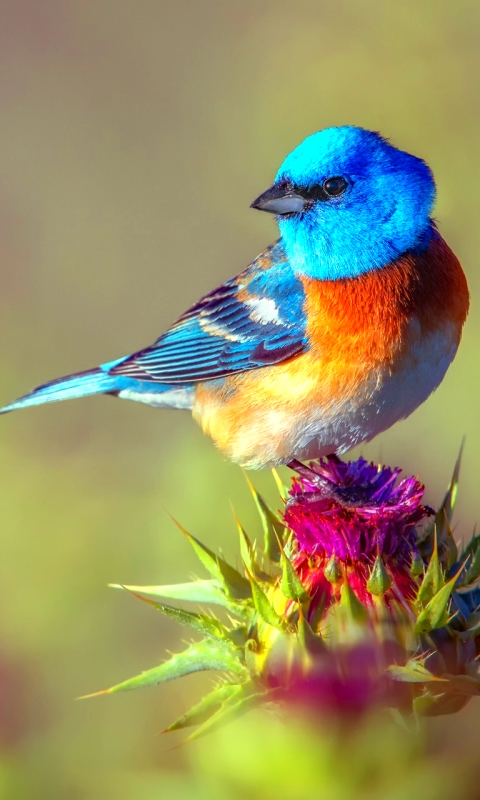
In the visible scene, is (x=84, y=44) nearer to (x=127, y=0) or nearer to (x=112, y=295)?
(x=127, y=0)

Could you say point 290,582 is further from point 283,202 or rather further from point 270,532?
point 283,202

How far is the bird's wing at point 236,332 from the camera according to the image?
4547mm

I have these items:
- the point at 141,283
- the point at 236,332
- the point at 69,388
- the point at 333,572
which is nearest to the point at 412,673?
the point at 333,572

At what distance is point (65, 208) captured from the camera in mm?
9094

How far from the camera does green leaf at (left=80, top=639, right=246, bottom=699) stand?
3201 millimetres

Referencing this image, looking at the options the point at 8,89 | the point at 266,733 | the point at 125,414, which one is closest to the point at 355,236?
the point at 266,733

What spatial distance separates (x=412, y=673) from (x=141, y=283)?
619cm

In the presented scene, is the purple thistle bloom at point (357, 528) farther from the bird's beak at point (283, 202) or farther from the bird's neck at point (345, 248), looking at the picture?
the bird's beak at point (283, 202)

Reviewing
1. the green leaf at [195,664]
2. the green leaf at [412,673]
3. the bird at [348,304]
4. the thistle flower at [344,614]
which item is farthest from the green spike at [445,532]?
the green leaf at [195,664]

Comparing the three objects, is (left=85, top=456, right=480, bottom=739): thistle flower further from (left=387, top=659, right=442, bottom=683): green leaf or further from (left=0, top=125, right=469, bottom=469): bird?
(left=0, top=125, right=469, bottom=469): bird

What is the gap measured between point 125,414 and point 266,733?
4.49 m

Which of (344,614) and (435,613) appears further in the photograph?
(344,614)

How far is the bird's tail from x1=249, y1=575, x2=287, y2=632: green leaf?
2.41 m

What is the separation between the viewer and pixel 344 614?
10.9 ft
